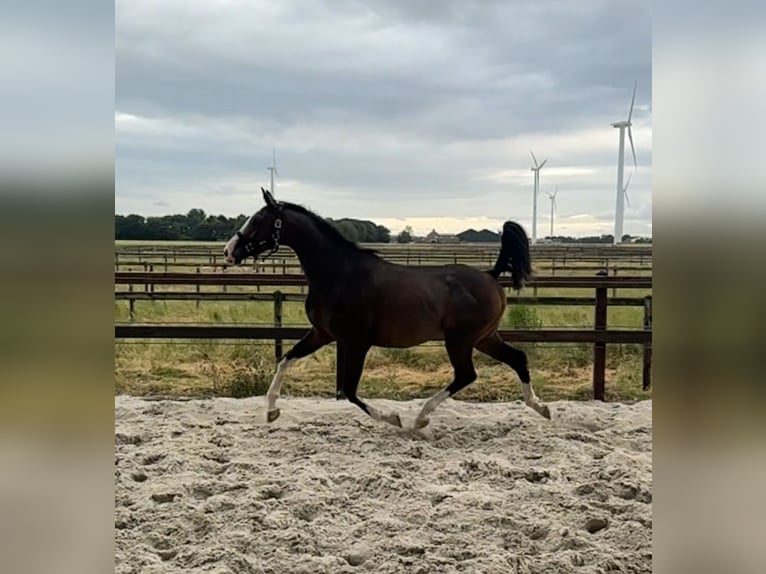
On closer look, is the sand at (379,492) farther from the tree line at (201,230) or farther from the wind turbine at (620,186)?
the wind turbine at (620,186)

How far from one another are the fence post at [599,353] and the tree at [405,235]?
189cm

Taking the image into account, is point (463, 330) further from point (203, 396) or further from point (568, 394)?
point (203, 396)

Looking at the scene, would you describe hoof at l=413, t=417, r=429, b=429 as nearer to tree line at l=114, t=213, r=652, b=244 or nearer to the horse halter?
the horse halter

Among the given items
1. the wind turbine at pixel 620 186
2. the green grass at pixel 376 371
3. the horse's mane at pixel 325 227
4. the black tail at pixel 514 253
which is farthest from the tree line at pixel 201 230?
the wind turbine at pixel 620 186

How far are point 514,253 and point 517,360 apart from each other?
62 cm

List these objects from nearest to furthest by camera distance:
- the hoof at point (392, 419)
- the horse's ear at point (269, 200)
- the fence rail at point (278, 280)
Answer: the hoof at point (392, 419) < the horse's ear at point (269, 200) < the fence rail at point (278, 280)

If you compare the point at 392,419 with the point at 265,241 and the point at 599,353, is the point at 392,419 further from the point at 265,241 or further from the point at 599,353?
the point at 599,353

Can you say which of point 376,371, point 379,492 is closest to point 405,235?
point 376,371

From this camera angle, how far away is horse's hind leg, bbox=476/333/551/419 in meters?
3.62

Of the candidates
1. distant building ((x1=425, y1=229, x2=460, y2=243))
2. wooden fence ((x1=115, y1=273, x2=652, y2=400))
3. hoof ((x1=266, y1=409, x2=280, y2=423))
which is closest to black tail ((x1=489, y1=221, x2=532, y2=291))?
wooden fence ((x1=115, y1=273, x2=652, y2=400))

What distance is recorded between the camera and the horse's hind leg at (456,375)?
3395mm
